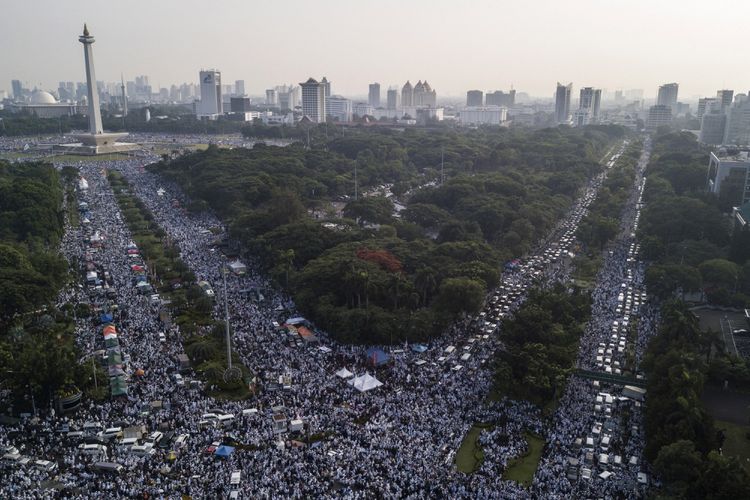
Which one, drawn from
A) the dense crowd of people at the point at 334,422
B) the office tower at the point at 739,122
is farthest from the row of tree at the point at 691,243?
the office tower at the point at 739,122

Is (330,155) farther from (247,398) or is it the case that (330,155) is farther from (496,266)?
(247,398)

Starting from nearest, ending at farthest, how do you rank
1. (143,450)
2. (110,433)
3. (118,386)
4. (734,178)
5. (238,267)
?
(143,450) < (110,433) < (118,386) < (238,267) < (734,178)

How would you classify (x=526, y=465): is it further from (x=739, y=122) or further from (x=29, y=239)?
(x=739, y=122)

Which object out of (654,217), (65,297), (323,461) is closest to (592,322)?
(323,461)

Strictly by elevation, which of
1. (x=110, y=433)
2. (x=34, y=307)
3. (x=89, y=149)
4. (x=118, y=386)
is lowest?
(x=110, y=433)

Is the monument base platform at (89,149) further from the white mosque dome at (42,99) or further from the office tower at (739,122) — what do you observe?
the office tower at (739,122)

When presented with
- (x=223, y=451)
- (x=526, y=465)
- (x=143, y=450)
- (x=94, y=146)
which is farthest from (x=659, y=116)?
(x=143, y=450)
